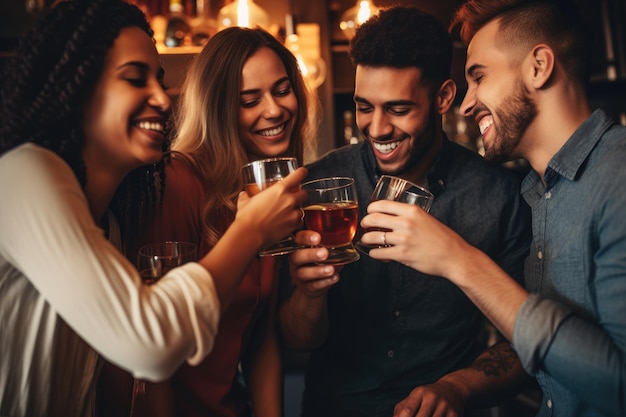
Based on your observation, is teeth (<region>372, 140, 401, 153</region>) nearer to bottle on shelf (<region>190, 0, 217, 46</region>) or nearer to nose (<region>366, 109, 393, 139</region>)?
nose (<region>366, 109, 393, 139</region>)

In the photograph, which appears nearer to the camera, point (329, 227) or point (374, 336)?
point (329, 227)

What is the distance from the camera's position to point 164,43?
3.83 m

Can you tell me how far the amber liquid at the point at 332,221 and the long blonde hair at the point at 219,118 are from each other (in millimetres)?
420

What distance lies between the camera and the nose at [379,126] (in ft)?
6.27

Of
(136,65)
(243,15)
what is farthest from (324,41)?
(136,65)

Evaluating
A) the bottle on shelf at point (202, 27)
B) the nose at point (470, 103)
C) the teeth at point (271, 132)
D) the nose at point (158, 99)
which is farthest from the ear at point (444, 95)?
the bottle on shelf at point (202, 27)

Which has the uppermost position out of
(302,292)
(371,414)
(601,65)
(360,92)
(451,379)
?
(601,65)

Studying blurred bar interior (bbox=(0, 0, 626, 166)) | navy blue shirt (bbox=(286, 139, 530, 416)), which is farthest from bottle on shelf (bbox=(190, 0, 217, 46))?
navy blue shirt (bbox=(286, 139, 530, 416))

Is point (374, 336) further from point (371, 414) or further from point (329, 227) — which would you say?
point (329, 227)

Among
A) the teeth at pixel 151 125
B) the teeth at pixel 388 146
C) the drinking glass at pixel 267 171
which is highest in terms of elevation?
the teeth at pixel 151 125

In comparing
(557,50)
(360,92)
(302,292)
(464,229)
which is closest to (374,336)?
(302,292)

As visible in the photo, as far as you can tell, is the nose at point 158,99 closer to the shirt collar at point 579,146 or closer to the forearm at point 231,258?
the forearm at point 231,258

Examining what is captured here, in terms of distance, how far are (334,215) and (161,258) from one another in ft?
1.40

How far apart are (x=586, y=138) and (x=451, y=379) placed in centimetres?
81
